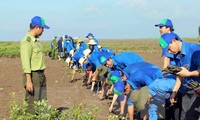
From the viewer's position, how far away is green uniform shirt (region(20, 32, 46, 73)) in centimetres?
584

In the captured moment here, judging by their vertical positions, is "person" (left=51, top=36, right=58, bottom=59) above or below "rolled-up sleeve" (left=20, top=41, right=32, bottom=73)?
below

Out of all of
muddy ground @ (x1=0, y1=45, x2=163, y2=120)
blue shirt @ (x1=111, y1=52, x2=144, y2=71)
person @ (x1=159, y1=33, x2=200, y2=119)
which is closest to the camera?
person @ (x1=159, y1=33, x2=200, y2=119)

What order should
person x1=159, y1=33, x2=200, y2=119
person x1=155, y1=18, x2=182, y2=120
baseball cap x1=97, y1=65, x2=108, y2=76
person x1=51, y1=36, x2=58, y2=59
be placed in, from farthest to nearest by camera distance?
person x1=51, y1=36, x2=58, y2=59 → baseball cap x1=97, y1=65, x2=108, y2=76 → person x1=155, y1=18, x2=182, y2=120 → person x1=159, y1=33, x2=200, y2=119

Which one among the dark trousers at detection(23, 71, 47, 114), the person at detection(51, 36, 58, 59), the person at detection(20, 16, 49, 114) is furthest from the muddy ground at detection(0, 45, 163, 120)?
the person at detection(51, 36, 58, 59)

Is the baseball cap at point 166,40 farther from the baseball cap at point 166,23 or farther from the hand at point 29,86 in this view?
the hand at point 29,86

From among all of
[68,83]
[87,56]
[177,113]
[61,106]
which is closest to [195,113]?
[177,113]

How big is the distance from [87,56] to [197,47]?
6.33m

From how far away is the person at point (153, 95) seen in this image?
542 centimetres

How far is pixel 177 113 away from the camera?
561 cm

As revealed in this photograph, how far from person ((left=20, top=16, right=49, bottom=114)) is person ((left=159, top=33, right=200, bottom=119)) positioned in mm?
2074

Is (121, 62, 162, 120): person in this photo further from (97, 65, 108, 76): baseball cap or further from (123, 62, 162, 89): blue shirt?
(97, 65, 108, 76): baseball cap

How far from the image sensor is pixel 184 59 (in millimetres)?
4887

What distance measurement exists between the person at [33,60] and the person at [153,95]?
5.40 feet

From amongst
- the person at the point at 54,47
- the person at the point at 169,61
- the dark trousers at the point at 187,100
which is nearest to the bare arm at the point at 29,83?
the person at the point at 169,61
